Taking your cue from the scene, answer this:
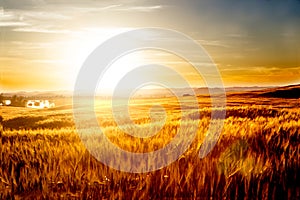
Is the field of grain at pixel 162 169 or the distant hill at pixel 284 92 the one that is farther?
the distant hill at pixel 284 92

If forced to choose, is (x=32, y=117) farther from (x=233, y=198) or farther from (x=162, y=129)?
(x=233, y=198)

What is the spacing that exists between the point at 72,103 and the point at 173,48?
0.80 meters

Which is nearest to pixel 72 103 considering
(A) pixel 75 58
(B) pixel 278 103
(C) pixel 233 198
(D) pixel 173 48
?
(A) pixel 75 58

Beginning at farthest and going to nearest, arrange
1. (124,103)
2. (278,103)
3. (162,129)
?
1. (278,103)
2. (124,103)
3. (162,129)

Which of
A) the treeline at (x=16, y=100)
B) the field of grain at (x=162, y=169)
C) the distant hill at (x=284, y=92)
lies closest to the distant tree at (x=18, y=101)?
the treeline at (x=16, y=100)

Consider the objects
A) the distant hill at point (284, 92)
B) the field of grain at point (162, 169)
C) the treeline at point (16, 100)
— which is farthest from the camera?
the distant hill at point (284, 92)

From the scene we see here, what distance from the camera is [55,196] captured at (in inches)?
96.4

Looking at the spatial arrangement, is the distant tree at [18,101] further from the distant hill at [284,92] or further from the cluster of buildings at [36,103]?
the distant hill at [284,92]

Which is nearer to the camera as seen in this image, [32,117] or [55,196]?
[55,196]

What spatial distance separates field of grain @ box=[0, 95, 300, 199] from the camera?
2.42 meters

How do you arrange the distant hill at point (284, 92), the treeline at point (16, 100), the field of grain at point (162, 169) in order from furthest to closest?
the distant hill at point (284, 92) < the treeline at point (16, 100) < the field of grain at point (162, 169)

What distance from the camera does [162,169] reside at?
8.14ft

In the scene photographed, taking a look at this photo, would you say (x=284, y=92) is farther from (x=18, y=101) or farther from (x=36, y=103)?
(x=18, y=101)

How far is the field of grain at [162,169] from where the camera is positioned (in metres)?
2.42
